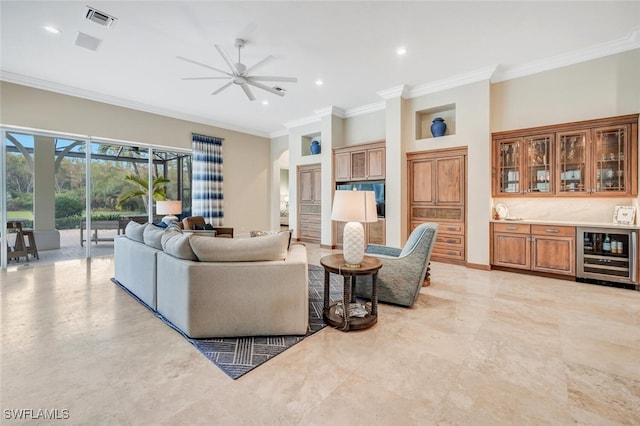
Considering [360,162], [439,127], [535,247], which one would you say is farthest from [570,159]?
[360,162]

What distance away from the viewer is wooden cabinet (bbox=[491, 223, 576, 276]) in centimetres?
400

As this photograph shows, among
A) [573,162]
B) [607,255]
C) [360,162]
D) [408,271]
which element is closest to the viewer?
[408,271]

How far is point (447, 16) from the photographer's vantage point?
3.16 meters

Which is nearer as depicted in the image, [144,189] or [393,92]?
[393,92]

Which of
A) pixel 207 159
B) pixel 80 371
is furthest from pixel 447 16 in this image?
pixel 207 159

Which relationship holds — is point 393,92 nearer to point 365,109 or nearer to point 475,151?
point 365,109

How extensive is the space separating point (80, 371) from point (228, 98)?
5.00m

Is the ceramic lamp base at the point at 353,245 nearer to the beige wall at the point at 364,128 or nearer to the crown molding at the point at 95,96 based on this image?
the beige wall at the point at 364,128

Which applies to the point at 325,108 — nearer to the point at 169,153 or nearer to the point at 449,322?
the point at 169,153

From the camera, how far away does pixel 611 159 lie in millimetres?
3857

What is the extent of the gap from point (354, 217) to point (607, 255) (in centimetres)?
373

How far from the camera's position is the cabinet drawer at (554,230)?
3.97m

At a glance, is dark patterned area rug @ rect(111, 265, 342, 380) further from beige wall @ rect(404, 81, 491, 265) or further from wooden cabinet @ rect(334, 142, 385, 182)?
wooden cabinet @ rect(334, 142, 385, 182)

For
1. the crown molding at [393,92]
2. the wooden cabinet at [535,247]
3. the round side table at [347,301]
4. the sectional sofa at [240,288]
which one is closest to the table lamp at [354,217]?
the round side table at [347,301]
